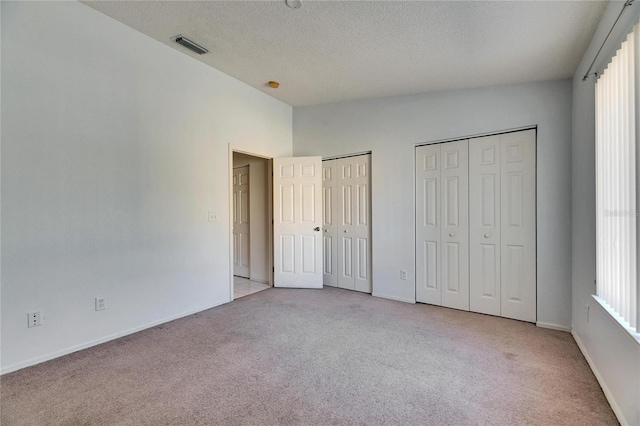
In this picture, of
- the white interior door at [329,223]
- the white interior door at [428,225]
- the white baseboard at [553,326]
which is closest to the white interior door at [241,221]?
the white interior door at [329,223]

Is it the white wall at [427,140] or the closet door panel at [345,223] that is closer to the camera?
the white wall at [427,140]

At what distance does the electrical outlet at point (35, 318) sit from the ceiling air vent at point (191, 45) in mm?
2596

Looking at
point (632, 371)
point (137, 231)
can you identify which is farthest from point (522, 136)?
point (137, 231)

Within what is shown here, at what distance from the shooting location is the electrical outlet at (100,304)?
2.48m

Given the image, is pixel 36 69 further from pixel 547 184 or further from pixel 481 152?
pixel 547 184

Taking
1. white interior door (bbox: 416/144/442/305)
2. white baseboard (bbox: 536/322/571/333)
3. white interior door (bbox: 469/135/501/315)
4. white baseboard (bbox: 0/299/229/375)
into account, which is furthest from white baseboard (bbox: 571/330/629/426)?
white baseboard (bbox: 0/299/229/375)

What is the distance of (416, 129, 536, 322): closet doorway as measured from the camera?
3072 millimetres

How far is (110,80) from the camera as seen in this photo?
256 cm

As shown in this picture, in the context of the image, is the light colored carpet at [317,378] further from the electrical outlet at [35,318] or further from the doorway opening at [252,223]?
the doorway opening at [252,223]

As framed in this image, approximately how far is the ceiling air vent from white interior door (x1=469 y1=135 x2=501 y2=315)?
3.11m

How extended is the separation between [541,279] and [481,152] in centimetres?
148

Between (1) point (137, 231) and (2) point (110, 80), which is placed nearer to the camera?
(2) point (110, 80)

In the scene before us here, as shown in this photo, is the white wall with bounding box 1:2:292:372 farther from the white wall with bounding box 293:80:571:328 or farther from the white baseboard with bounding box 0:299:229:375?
the white wall with bounding box 293:80:571:328

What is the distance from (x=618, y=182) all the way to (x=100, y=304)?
3.91 metres
